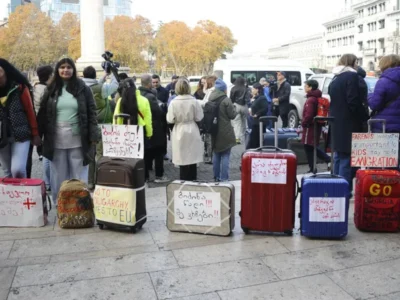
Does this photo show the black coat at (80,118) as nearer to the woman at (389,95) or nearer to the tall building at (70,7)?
the woman at (389,95)

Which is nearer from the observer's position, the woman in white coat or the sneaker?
the woman in white coat

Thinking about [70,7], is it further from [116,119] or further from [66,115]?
[66,115]

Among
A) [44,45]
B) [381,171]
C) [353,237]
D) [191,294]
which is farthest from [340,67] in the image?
[44,45]

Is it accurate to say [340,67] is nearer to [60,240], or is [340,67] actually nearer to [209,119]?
[209,119]

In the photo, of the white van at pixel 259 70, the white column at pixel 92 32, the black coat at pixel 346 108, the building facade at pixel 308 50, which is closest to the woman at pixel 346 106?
the black coat at pixel 346 108

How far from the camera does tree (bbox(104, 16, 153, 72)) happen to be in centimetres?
6750

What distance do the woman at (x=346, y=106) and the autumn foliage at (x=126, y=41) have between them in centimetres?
6081

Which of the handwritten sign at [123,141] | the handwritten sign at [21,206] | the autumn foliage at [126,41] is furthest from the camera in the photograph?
the autumn foliage at [126,41]

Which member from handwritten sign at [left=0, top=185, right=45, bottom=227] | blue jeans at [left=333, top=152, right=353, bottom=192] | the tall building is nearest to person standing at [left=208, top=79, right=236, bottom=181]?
blue jeans at [left=333, top=152, right=353, bottom=192]

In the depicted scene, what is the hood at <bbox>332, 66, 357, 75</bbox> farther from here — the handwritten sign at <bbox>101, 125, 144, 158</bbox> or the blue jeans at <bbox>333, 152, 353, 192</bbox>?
the handwritten sign at <bbox>101, 125, 144, 158</bbox>

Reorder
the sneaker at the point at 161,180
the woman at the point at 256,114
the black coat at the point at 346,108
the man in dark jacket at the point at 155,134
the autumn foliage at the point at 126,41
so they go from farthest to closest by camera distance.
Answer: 1. the autumn foliage at the point at 126,41
2. the woman at the point at 256,114
3. the sneaker at the point at 161,180
4. the man in dark jacket at the point at 155,134
5. the black coat at the point at 346,108

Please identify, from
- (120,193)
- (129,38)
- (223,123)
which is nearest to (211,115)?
(223,123)

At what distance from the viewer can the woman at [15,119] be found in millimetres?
5762

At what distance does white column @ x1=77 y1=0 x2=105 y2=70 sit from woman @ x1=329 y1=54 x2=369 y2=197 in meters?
14.1
